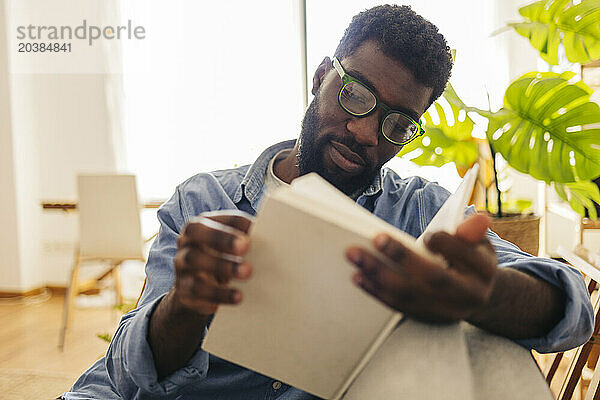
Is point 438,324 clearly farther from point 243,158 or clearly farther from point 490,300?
point 243,158

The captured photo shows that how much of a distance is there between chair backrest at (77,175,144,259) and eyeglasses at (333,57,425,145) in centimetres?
259

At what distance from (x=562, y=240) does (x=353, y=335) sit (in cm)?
416

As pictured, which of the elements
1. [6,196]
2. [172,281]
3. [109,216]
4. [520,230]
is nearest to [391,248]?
[172,281]

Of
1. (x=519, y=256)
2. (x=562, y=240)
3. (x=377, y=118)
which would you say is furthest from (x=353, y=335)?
(x=562, y=240)

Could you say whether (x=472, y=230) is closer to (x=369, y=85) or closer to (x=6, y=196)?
(x=369, y=85)

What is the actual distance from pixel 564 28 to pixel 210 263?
179 centimetres

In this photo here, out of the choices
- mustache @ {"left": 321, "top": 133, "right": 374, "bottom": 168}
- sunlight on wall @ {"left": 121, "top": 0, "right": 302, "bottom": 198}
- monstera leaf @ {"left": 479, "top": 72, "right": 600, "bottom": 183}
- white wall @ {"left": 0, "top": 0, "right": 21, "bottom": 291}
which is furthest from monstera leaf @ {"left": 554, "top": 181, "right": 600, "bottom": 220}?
white wall @ {"left": 0, "top": 0, "right": 21, "bottom": 291}

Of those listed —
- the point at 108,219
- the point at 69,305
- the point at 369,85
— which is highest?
the point at 369,85

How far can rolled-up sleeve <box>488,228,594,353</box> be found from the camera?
0.75 m

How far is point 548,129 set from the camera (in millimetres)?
1887

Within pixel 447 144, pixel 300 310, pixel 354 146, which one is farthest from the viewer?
pixel 447 144

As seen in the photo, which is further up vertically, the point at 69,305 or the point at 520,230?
the point at 520,230

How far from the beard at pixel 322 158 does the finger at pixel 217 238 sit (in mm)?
560

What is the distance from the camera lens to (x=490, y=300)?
0.65 metres
